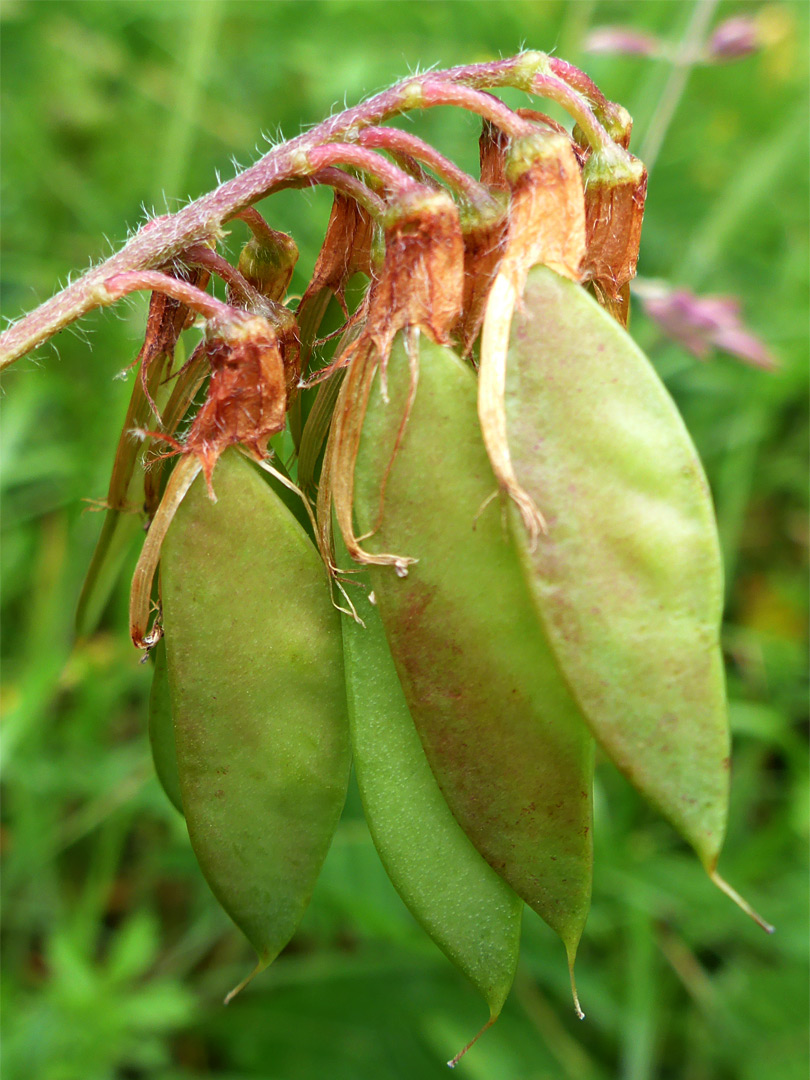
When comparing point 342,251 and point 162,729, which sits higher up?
point 342,251

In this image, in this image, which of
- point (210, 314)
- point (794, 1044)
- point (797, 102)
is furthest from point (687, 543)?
point (797, 102)

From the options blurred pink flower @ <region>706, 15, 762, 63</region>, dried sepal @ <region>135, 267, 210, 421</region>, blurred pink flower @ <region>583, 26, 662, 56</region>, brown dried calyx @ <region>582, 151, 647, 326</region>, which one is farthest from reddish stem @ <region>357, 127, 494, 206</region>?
blurred pink flower @ <region>706, 15, 762, 63</region>

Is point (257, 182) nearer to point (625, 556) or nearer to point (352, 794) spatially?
point (625, 556)

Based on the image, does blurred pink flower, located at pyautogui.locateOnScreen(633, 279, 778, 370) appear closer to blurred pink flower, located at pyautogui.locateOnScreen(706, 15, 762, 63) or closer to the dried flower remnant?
blurred pink flower, located at pyautogui.locateOnScreen(706, 15, 762, 63)

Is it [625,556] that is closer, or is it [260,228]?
[625,556]

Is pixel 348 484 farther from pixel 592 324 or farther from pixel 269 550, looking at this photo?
pixel 592 324

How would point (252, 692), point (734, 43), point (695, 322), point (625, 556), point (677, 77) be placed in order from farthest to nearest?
point (677, 77) → point (734, 43) → point (695, 322) → point (252, 692) → point (625, 556)

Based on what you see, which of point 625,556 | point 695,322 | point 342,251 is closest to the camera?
point 625,556

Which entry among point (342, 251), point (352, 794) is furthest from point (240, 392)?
point (352, 794)
